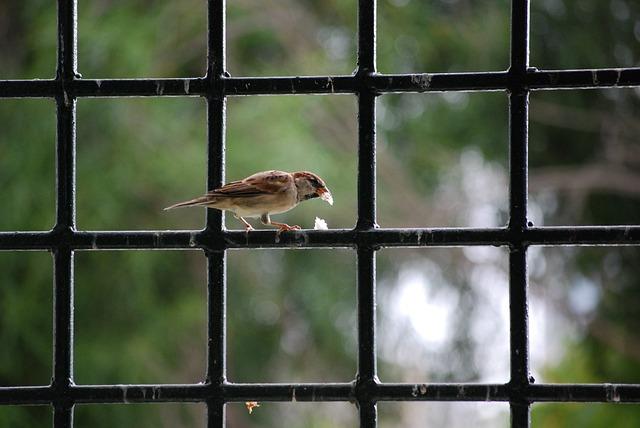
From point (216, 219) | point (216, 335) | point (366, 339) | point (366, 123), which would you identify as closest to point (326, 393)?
point (366, 339)

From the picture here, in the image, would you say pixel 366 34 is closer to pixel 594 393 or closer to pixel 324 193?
pixel 324 193

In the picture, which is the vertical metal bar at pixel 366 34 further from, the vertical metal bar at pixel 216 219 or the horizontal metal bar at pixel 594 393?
the horizontal metal bar at pixel 594 393

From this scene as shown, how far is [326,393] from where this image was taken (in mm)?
1650

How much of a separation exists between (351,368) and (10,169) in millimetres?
2334

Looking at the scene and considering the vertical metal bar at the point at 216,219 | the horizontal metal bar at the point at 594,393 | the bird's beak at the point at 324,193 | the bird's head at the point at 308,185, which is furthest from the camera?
the bird's head at the point at 308,185

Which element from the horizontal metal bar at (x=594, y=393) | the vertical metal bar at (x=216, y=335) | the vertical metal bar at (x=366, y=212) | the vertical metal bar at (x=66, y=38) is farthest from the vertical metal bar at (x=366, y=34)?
the horizontal metal bar at (x=594, y=393)

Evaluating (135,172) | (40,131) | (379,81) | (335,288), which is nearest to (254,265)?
(335,288)

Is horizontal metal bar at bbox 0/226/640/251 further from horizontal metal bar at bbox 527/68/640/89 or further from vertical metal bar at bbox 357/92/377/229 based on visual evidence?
horizontal metal bar at bbox 527/68/640/89

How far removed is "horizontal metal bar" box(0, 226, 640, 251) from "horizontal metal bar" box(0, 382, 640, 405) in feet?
0.77

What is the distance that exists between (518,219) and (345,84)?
0.37m

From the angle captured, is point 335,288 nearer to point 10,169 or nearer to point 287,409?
point 287,409

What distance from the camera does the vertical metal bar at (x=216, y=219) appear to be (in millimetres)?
1681

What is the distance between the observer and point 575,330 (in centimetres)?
553

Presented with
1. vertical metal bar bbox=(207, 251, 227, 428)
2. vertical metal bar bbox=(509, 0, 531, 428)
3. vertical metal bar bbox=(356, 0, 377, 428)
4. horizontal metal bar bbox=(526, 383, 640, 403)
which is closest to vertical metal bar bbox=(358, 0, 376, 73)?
vertical metal bar bbox=(356, 0, 377, 428)
